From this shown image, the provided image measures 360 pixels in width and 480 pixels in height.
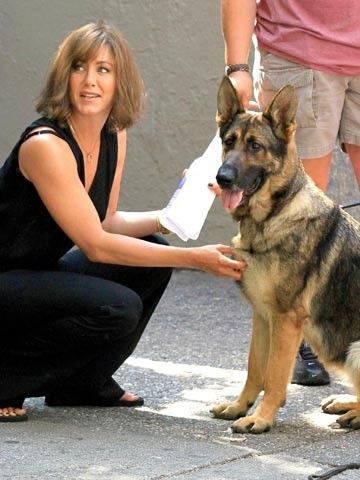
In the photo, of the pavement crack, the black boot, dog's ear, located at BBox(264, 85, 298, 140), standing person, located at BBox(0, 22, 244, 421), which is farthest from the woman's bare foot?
dog's ear, located at BBox(264, 85, 298, 140)

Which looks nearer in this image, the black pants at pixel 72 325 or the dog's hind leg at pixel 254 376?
the black pants at pixel 72 325

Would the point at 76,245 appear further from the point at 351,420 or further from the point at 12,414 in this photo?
the point at 351,420

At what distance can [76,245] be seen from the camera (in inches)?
198

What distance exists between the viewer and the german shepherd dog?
4.84m

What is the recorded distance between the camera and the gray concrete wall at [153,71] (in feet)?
26.4

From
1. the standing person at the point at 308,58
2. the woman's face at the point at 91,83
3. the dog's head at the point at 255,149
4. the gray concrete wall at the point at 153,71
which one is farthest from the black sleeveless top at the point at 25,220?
the gray concrete wall at the point at 153,71

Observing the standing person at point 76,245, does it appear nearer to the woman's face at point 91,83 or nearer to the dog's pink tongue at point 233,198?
the woman's face at point 91,83

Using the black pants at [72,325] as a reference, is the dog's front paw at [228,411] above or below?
below

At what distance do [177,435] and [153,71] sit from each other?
12.5 feet

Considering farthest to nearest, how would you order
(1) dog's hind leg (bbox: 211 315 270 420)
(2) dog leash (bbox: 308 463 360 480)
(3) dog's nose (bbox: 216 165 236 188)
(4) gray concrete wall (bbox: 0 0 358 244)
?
(4) gray concrete wall (bbox: 0 0 358 244), (1) dog's hind leg (bbox: 211 315 270 420), (3) dog's nose (bbox: 216 165 236 188), (2) dog leash (bbox: 308 463 360 480)

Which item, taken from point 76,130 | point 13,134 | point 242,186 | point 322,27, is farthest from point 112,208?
point 13,134

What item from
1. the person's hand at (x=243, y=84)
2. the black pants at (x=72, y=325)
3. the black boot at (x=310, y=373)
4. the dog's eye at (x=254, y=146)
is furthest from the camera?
the black boot at (x=310, y=373)

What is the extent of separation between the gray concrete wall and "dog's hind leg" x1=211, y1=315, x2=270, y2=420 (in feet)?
9.95

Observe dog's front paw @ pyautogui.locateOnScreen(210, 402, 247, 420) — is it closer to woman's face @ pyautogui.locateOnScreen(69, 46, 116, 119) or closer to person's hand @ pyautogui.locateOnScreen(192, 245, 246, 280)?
person's hand @ pyautogui.locateOnScreen(192, 245, 246, 280)
